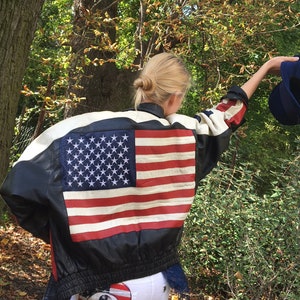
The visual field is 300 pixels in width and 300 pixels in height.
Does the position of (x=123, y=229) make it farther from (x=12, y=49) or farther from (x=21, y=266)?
(x=21, y=266)

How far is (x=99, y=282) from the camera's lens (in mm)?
2205

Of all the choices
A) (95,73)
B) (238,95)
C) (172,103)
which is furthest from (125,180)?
(95,73)

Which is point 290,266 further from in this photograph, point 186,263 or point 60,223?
point 60,223

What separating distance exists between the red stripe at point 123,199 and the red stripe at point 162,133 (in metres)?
0.27

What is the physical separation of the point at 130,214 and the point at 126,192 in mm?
107

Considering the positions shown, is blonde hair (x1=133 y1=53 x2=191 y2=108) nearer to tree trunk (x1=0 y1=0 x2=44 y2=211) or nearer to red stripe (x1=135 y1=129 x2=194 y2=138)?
red stripe (x1=135 y1=129 x2=194 y2=138)

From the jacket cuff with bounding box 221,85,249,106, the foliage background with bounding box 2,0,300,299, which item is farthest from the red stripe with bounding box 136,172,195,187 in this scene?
the foliage background with bounding box 2,0,300,299

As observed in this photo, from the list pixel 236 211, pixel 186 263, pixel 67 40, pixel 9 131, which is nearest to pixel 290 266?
pixel 236 211

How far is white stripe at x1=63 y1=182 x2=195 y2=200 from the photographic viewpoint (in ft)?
7.00

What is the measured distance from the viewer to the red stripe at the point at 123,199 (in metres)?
2.13

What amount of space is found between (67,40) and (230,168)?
2547 millimetres

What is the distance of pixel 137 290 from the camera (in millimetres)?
2252

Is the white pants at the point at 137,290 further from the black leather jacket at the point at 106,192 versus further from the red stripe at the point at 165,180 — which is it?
the red stripe at the point at 165,180

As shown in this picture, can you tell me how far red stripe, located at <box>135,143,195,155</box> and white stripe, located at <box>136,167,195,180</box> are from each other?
3.5 inches
